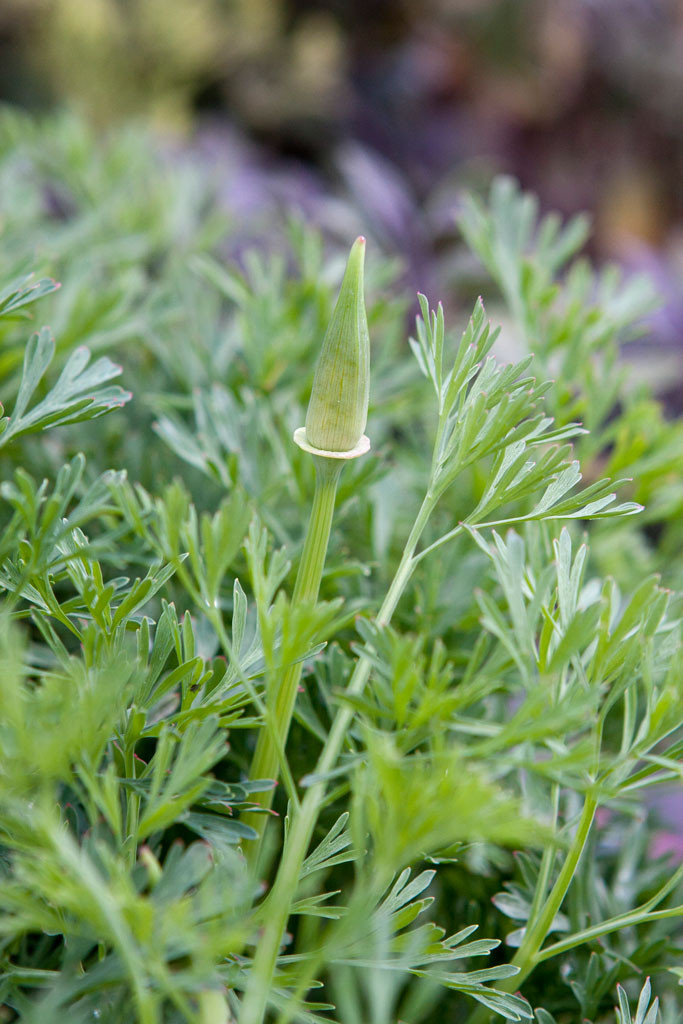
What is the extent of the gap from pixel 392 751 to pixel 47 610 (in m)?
0.12

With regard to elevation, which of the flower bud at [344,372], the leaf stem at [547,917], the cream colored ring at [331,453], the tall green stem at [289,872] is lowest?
the leaf stem at [547,917]

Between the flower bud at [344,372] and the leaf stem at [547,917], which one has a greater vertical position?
the flower bud at [344,372]

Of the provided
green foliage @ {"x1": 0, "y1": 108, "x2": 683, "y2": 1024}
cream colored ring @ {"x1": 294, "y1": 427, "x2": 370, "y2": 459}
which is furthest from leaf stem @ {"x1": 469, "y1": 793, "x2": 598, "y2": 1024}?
cream colored ring @ {"x1": 294, "y1": 427, "x2": 370, "y2": 459}

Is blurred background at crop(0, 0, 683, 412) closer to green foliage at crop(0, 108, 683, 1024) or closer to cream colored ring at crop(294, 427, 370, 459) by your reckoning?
green foliage at crop(0, 108, 683, 1024)

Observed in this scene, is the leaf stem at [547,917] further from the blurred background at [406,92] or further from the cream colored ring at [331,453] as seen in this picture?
the blurred background at [406,92]

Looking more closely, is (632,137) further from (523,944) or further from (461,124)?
(523,944)

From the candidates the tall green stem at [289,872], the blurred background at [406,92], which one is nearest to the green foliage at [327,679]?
the tall green stem at [289,872]

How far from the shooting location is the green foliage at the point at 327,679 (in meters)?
0.21

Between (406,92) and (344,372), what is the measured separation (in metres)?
1.40

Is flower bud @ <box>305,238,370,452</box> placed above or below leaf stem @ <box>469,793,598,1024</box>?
above

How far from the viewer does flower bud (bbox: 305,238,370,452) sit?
253mm

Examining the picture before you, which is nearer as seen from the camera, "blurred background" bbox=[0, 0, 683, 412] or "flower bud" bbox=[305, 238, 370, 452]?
"flower bud" bbox=[305, 238, 370, 452]

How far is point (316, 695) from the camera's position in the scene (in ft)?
1.08

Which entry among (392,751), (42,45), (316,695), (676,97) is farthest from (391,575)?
(676,97)
